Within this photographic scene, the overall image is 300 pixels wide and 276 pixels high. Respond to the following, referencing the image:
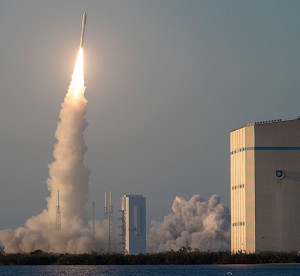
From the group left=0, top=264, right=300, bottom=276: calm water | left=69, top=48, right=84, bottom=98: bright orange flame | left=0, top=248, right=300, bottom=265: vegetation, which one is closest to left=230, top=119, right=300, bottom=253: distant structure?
left=0, top=248, right=300, bottom=265: vegetation

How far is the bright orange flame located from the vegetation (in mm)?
23529

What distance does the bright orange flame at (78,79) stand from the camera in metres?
163

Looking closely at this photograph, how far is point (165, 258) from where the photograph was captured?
16712 centimetres

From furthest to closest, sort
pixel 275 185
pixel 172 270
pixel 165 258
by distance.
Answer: pixel 165 258
pixel 275 185
pixel 172 270

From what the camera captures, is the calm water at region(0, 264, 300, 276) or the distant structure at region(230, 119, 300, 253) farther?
the distant structure at region(230, 119, 300, 253)

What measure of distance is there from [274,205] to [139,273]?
958 inches

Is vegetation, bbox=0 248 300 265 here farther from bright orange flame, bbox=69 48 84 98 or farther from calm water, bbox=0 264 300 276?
bright orange flame, bbox=69 48 84 98

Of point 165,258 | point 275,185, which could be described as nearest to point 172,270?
point 165,258

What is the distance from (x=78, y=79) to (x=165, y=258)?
28.5m

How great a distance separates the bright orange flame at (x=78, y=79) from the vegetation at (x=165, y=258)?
2353 centimetres

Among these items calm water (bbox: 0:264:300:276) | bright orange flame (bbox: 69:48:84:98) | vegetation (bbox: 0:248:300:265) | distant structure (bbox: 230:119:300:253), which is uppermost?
bright orange flame (bbox: 69:48:84:98)

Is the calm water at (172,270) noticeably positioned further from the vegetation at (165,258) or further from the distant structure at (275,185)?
the distant structure at (275,185)

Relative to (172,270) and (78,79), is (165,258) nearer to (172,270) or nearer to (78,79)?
(172,270)

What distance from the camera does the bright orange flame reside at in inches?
6430
